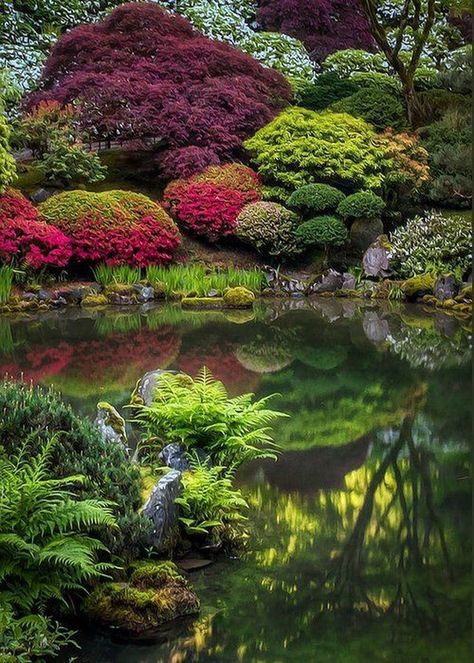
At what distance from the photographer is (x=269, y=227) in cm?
1474

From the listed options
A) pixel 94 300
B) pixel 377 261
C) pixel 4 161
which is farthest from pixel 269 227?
pixel 4 161

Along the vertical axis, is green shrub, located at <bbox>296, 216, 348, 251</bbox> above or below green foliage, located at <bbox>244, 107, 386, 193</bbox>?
below

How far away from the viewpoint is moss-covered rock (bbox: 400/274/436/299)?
12.7 m

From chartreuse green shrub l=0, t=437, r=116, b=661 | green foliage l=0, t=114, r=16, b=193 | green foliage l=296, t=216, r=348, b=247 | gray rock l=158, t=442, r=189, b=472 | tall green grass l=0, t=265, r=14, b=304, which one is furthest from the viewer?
green foliage l=296, t=216, r=348, b=247

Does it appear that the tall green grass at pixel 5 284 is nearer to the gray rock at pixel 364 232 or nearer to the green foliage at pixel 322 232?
the green foliage at pixel 322 232

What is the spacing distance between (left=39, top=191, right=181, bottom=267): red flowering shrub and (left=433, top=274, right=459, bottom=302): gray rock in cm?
492

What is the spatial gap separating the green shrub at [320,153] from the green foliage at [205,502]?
1198 cm

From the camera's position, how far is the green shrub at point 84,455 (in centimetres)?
328

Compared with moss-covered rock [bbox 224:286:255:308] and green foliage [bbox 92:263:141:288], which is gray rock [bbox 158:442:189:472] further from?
green foliage [bbox 92:263:141:288]

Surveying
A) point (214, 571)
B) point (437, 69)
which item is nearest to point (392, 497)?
point (214, 571)

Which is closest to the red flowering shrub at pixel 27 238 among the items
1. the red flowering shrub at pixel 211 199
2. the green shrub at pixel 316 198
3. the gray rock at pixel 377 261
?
the red flowering shrub at pixel 211 199

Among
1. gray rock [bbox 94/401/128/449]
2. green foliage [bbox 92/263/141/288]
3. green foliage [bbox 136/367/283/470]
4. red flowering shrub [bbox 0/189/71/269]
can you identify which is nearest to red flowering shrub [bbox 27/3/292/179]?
green foliage [bbox 92/263/141/288]

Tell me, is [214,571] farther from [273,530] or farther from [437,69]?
[437,69]

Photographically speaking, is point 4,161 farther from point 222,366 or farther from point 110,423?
point 110,423
